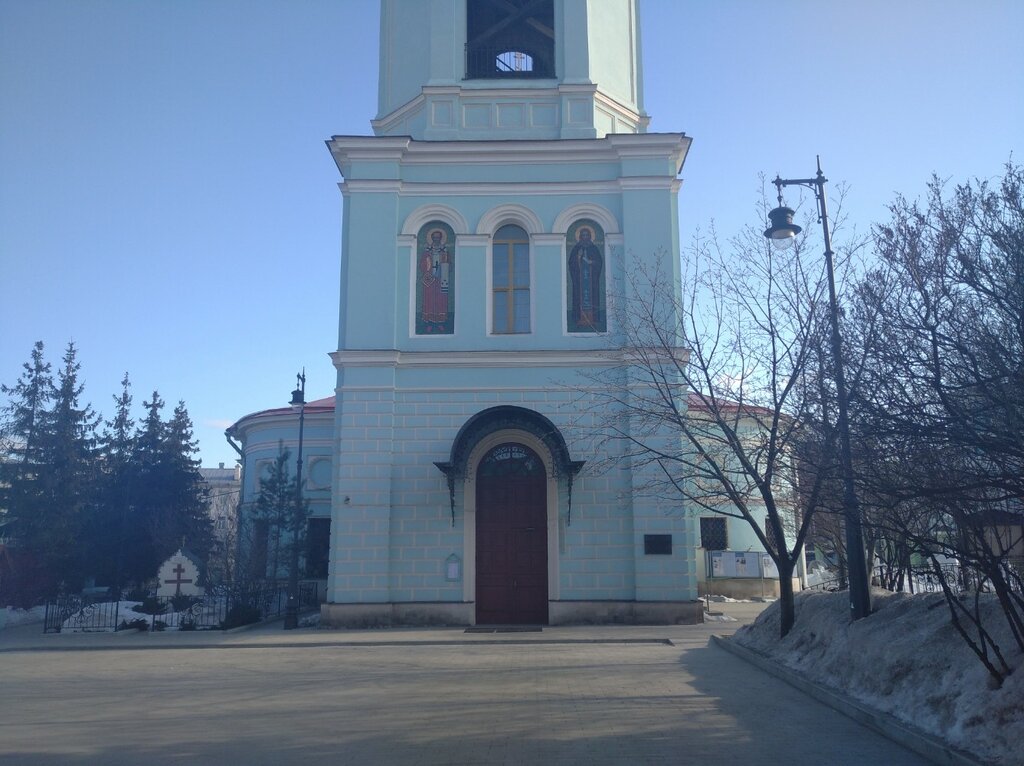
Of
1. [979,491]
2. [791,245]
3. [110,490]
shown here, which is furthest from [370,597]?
[110,490]

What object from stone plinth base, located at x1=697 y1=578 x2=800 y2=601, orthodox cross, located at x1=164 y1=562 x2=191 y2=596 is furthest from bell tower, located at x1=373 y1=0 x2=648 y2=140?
stone plinth base, located at x1=697 y1=578 x2=800 y2=601

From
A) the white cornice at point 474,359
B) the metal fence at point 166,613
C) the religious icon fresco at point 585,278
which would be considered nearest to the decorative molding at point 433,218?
the religious icon fresco at point 585,278

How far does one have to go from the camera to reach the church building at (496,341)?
20609 mm

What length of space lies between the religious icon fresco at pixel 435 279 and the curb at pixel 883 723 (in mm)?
12335

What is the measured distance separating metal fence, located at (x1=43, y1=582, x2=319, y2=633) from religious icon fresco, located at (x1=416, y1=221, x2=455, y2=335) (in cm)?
857

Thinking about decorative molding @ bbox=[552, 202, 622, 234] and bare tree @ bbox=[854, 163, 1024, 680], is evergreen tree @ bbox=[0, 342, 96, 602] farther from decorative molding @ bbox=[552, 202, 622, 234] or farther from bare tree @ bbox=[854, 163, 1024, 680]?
bare tree @ bbox=[854, 163, 1024, 680]

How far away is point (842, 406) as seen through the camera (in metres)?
8.41

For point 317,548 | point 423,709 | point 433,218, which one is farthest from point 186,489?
point 423,709

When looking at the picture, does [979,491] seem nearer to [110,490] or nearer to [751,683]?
[751,683]

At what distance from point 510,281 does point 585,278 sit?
6.39 feet

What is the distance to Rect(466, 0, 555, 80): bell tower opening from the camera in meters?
24.0

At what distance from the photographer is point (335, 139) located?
2258 cm

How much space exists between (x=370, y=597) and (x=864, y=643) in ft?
42.1

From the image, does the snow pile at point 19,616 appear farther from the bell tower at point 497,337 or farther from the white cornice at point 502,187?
the white cornice at point 502,187
